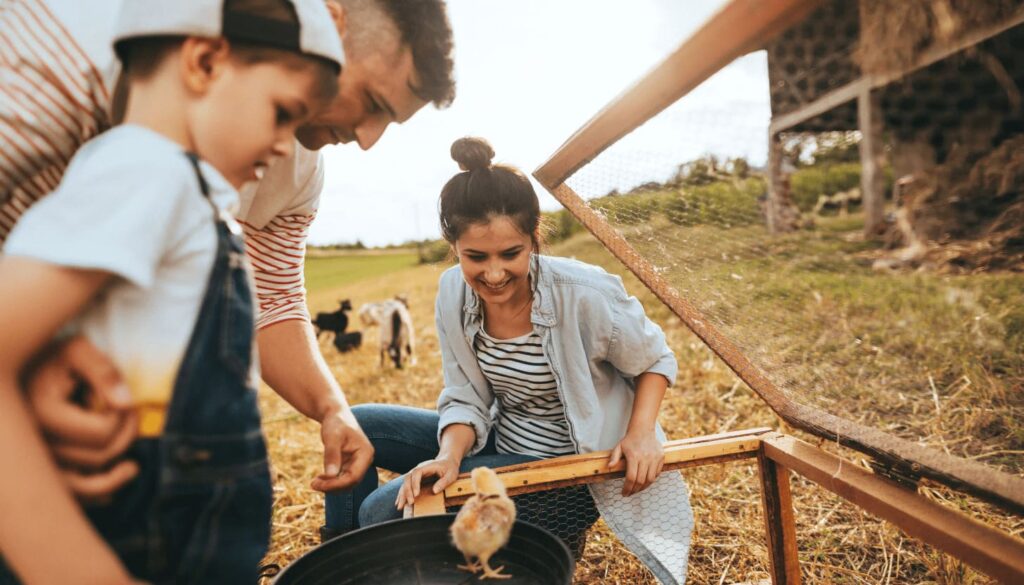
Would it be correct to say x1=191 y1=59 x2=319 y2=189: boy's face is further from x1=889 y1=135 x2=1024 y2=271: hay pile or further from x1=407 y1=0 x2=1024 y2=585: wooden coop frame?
x1=889 y1=135 x2=1024 y2=271: hay pile

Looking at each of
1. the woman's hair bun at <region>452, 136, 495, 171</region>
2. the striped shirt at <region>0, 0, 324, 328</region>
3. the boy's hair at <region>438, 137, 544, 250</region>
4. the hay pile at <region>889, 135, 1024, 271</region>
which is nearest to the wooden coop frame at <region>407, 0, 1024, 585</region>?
the boy's hair at <region>438, 137, 544, 250</region>

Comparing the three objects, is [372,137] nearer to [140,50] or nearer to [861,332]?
[140,50]

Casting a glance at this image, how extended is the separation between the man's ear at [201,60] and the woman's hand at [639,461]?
121 cm

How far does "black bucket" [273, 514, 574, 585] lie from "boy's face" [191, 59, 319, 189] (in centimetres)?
66

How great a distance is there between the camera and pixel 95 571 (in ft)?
1.65

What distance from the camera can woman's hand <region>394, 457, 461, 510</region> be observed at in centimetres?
144

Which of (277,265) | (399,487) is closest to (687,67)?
(277,265)

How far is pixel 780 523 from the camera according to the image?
1.52 metres

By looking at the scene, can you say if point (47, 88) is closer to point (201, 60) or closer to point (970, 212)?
point (201, 60)

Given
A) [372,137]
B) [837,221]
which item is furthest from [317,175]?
[837,221]

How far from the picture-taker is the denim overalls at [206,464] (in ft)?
1.88

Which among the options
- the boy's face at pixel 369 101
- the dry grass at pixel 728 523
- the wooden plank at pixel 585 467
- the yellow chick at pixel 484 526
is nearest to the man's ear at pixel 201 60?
the boy's face at pixel 369 101

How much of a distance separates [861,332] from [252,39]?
11.9ft

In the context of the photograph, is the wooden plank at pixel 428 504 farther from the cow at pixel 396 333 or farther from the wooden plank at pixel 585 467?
the cow at pixel 396 333
